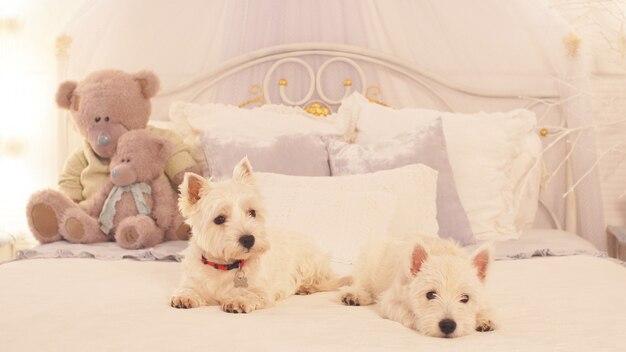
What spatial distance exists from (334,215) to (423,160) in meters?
0.56

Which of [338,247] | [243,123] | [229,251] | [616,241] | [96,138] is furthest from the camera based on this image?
[616,241]

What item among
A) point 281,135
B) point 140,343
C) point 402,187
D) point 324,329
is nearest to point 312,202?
point 402,187

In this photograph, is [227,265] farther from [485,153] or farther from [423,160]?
[485,153]

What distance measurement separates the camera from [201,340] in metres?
1.26

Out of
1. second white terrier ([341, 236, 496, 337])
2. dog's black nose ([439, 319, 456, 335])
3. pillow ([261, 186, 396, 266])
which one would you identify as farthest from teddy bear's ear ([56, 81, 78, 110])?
dog's black nose ([439, 319, 456, 335])

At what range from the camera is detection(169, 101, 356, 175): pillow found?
9.30ft

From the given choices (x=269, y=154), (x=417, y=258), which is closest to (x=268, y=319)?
(x=417, y=258)

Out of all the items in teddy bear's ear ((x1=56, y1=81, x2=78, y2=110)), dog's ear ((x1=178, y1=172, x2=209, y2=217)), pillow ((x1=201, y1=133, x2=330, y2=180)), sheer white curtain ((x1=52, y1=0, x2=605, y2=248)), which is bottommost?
dog's ear ((x1=178, y1=172, x2=209, y2=217))

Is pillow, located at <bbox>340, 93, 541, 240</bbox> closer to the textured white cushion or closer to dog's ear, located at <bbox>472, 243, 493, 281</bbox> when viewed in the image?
the textured white cushion

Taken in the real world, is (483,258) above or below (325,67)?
below

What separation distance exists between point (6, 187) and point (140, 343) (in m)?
2.34

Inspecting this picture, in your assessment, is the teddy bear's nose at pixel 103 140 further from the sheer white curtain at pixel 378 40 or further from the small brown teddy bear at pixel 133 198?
the sheer white curtain at pixel 378 40

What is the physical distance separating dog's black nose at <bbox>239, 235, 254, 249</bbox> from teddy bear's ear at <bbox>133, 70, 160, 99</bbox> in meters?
1.54

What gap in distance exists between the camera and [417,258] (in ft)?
4.68
